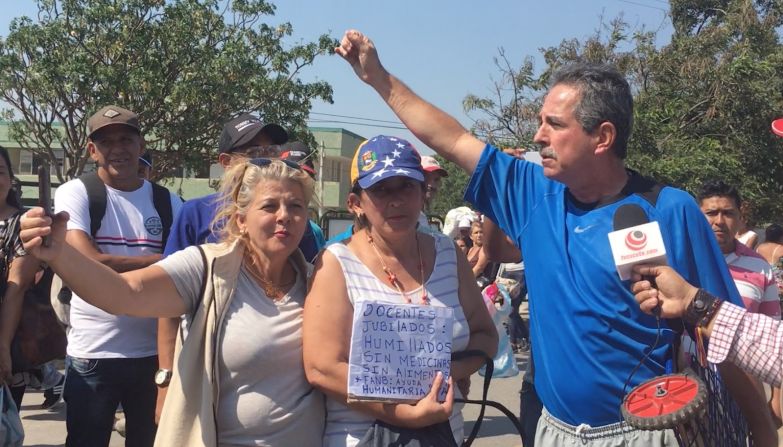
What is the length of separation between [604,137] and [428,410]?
3.60 ft

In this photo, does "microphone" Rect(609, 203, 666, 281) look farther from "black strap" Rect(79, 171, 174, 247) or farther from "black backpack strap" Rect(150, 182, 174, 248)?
"black backpack strap" Rect(150, 182, 174, 248)

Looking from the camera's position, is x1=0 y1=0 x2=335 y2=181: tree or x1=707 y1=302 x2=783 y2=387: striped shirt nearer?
x1=707 y1=302 x2=783 y2=387: striped shirt

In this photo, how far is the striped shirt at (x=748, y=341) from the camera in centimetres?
230

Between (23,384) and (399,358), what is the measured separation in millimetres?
2653

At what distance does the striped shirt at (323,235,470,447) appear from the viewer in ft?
9.45

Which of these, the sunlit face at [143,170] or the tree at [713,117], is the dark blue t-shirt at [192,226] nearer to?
the sunlit face at [143,170]

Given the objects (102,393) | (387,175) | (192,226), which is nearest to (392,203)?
(387,175)

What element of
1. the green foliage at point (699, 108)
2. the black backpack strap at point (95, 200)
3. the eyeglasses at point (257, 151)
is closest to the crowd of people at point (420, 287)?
the eyeglasses at point (257, 151)

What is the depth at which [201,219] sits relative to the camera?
3.59 m

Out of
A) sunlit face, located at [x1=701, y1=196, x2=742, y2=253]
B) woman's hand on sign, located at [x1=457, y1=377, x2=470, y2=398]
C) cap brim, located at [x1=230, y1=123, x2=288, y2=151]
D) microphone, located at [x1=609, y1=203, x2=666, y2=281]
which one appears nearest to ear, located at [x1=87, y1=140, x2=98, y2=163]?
cap brim, located at [x1=230, y1=123, x2=288, y2=151]

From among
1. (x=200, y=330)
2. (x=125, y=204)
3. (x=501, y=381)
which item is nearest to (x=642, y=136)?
(x=501, y=381)

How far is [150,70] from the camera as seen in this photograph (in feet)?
59.9

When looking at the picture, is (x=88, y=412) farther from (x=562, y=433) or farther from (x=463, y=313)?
(x=562, y=433)

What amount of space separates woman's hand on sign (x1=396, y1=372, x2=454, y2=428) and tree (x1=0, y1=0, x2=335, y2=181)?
16376 mm
